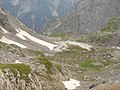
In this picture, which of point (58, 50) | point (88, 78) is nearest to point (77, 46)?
point (58, 50)

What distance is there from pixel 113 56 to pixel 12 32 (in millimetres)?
55210

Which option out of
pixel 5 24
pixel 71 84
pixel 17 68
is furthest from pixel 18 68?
pixel 5 24

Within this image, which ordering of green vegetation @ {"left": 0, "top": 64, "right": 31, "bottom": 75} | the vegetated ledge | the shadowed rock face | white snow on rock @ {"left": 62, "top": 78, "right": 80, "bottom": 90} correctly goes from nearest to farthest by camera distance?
the vegetated ledge
green vegetation @ {"left": 0, "top": 64, "right": 31, "bottom": 75}
white snow on rock @ {"left": 62, "top": 78, "right": 80, "bottom": 90}
the shadowed rock face

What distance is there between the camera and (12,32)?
506 feet

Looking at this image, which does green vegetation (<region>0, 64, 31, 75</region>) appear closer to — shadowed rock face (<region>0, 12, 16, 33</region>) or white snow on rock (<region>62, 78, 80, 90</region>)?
white snow on rock (<region>62, 78, 80, 90</region>)

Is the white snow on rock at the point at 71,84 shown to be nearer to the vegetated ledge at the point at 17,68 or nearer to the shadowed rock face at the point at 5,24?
the vegetated ledge at the point at 17,68

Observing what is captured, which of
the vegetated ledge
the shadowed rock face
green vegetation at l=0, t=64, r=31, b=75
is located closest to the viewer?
the vegetated ledge

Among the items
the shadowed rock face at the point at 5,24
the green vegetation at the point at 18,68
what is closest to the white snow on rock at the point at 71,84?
the green vegetation at the point at 18,68

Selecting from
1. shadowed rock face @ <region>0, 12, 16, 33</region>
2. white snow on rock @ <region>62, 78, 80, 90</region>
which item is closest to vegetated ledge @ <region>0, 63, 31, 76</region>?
white snow on rock @ <region>62, 78, 80, 90</region>

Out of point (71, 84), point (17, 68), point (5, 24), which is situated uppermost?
point (5, 24)

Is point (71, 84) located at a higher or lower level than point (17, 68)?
higher

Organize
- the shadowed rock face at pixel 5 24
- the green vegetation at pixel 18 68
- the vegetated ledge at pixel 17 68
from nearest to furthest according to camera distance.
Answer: the vegetated ledge at pixel 17 68 → the green vegetation at pixel 18 68 → the shadowed rock face at pixel 5 24

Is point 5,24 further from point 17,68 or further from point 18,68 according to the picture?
point 17,68

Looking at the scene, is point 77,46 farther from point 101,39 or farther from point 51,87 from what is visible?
point 51,87
